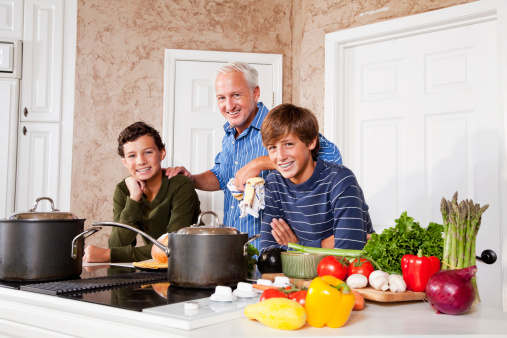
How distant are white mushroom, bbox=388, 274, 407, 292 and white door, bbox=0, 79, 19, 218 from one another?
3.42 meters

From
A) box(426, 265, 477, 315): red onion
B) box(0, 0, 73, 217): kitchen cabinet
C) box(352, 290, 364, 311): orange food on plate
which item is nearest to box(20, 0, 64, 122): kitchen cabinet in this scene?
box(0, 0, 73, 217): kitchen cabinet

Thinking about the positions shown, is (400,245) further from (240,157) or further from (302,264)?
(240,157)

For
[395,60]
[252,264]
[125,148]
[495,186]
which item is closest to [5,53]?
[125,148]

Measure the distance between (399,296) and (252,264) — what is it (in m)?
0.51

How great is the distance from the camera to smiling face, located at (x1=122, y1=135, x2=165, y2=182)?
268cm

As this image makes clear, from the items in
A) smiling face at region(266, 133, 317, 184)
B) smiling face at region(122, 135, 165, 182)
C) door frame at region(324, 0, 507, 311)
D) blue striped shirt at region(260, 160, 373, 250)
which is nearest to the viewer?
blue striped shirt at region(260, 160, 373, 250)

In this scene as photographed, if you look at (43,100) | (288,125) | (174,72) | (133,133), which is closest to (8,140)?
(43,100)

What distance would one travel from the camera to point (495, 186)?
9.86ft

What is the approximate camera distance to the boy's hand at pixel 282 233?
1998 mm

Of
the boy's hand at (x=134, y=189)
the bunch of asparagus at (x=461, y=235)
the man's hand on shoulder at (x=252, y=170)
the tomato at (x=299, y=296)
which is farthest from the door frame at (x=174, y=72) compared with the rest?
the tomato at (x=299, y=296)

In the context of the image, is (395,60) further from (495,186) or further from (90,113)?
(90,113)

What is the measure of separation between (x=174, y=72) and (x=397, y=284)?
315cm

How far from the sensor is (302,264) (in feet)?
4.74

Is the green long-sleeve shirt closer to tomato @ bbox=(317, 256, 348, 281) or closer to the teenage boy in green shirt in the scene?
the teenage boy in green shirt
